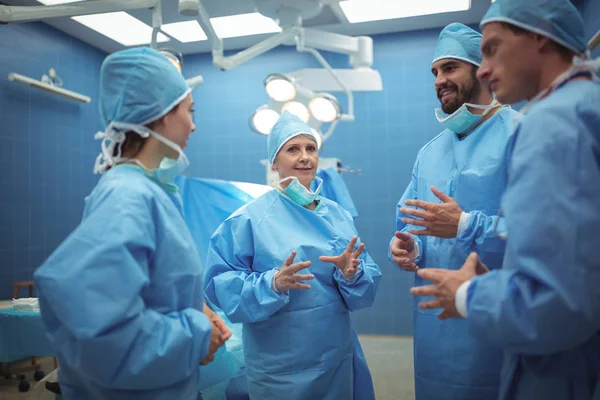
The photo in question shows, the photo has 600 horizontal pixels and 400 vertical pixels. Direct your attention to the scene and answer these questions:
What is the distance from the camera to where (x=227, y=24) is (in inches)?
164

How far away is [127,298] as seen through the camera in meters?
0.97

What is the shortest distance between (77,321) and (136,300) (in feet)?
0.38

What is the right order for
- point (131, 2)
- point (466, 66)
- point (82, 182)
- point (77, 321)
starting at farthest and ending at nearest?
point (82, 182) < point (131, 2) < point (466, 66) < point (77, 321)

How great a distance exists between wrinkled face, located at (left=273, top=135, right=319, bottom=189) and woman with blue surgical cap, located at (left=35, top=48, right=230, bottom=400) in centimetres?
71

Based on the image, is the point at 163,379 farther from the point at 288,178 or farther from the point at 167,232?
the point at 288,178

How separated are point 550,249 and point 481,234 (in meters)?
0.55

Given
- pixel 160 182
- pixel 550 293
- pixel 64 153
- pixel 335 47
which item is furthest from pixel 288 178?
pixel 64 153

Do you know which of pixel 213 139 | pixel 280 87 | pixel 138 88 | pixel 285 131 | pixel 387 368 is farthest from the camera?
pixel 213 139

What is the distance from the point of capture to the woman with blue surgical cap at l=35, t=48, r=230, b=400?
0.96m

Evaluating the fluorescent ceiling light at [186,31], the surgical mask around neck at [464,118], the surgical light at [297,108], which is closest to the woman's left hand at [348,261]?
the surgical mask around neck at [464,118]

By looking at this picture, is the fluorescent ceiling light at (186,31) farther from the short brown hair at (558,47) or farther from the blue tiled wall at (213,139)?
the short brown hair at (558,47)

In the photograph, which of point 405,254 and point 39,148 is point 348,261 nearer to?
point 405,254

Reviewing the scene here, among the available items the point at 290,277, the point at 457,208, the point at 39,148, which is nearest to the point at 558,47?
the point at 457,208

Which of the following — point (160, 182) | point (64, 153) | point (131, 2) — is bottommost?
point (160, 182)
